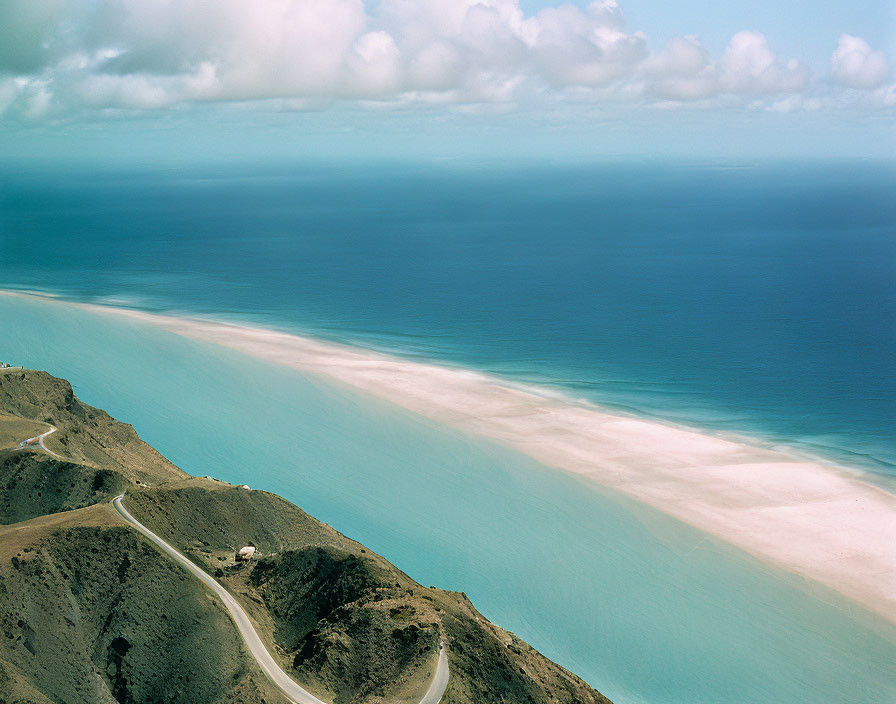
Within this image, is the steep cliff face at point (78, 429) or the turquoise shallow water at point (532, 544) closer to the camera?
the turquoise shallow water at point (532, 544)

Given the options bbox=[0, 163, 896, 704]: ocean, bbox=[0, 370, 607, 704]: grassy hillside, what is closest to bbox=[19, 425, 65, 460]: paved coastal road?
bbox=[0, 370, 607, 704]: grassy hillside

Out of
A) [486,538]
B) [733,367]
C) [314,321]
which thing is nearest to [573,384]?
[733,367]

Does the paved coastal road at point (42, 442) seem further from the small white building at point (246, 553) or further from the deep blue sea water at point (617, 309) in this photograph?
the deep blue sea water at point (617, 309)

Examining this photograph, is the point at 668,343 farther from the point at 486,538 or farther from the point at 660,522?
the point at 486,538

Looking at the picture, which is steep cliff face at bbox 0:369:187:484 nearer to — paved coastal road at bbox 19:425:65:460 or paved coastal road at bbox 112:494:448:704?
paved coastal road at bbox 19:425:65:460

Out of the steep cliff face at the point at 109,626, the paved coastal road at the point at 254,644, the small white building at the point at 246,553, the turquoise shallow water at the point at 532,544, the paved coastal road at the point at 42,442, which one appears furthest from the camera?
the paved coastal road at the point at 42,442

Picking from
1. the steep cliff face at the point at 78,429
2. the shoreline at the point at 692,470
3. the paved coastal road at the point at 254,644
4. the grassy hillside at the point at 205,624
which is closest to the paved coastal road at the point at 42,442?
the steep cliff face at the point at 78,429
